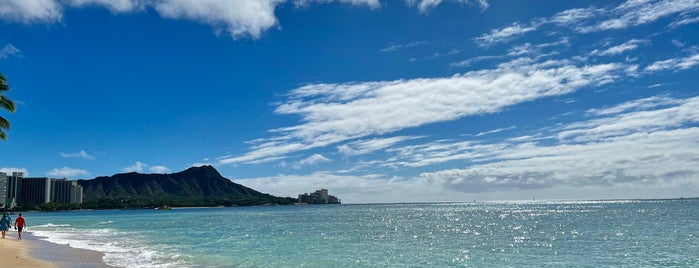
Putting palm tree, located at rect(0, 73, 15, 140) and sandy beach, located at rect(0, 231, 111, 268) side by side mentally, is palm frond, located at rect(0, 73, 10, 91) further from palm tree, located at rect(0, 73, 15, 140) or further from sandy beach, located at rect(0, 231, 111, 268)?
sandy beach, located at rect(0, 231, 111, 268)

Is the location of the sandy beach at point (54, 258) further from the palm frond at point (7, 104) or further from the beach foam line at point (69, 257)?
the palm frond at point (7, 104)

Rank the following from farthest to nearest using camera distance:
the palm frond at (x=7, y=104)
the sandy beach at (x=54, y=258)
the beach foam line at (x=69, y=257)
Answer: the palm frond at (x=7, y=104) → the beach foam line at (x=69, y=257) → the sandy beach at (x=54, y=258)

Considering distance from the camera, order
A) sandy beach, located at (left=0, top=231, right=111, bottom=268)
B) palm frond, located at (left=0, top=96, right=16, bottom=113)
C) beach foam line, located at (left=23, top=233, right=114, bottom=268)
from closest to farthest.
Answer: sandy beach, located at (left=0, top=231, right=111, bottom=268) → beach foam line, located at (left=23, top=233, right=114, bottom=268) → palm frond, located at (left=0, top=96, right=16, bottom=113)

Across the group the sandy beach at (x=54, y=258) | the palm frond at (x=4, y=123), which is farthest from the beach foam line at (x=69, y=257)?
the palm frond at (x=4, y=123)

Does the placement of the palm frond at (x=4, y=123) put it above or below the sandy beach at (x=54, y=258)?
above

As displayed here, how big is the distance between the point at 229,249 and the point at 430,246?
1334 cm

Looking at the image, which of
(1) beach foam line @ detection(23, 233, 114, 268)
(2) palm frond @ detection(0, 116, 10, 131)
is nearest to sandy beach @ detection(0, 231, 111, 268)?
(1) beach foam line @ detection(23, 233, 114, 268)

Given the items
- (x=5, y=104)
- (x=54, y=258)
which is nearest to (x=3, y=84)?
(x=5, y=104)

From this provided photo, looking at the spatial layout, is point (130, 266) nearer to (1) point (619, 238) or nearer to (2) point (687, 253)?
(2) point (687, 253)

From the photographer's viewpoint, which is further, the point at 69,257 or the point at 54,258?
the point at 69,257

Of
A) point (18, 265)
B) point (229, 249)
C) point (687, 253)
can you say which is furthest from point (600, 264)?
point (18, 265)

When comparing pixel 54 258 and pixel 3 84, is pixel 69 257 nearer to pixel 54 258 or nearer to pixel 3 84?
pixel 54 258

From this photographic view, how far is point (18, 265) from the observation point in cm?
2298

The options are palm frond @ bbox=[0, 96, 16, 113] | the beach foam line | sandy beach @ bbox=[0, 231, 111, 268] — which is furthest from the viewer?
palm frond @ bbox=[0, 96, 16, 113]
